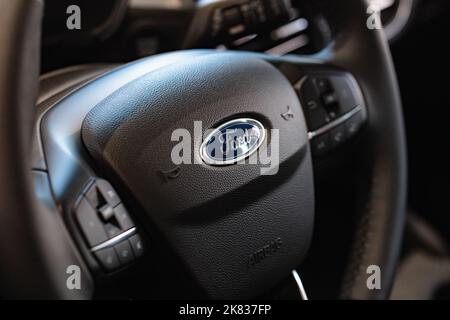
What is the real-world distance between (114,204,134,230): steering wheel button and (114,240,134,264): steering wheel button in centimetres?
2

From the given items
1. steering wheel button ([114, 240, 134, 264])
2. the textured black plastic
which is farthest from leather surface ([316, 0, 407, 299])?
steering wheel button ([114, 240, 134, 264])

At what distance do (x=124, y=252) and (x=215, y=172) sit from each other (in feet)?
0.44

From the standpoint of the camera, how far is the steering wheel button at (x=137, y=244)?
2.14 ft

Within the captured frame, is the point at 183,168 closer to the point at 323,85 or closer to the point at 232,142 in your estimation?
the point at 232,142

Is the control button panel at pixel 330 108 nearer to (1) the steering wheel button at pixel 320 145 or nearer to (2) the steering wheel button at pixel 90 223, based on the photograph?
(1) the steering wheel button at pixel 320 145

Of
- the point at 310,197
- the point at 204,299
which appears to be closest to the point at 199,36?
the point at 310,197

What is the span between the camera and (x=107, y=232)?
63 cm

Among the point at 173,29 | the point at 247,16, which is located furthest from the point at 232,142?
the point at 173,29

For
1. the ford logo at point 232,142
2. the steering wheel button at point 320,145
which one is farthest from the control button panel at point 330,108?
the ford logo at point 232,142

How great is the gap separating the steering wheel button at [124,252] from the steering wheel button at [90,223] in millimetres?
19

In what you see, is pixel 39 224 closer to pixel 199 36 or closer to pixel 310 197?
pixel 310 197

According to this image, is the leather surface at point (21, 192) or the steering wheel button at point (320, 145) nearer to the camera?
the leather surface at point (21, 192)

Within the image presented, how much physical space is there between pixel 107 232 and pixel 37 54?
0.19 metres
